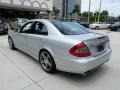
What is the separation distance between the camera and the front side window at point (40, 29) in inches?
168

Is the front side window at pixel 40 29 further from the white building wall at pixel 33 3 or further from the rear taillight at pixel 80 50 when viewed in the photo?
the white building wall at pixel 33 3

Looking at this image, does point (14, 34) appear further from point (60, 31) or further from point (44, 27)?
point (60, 31)

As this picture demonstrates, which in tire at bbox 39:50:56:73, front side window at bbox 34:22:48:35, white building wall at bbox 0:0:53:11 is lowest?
tire at bbox 39:50:56:73

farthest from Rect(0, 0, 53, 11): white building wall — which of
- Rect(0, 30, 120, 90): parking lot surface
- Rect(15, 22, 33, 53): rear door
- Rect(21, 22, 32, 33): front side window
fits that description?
Rect(0, 30, 120, 90): parking lot surface

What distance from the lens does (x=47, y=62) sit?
13.5 feet

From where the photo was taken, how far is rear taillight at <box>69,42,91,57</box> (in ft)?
10.9

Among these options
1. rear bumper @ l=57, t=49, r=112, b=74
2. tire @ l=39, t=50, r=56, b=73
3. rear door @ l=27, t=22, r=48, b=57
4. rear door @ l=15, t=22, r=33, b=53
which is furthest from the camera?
rear door @ l=15, t=22, r=33, b=53

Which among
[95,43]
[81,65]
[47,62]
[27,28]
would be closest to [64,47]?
[81,65]

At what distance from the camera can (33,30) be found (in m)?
4.77

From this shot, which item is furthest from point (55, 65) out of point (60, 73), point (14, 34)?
point (14, 34)

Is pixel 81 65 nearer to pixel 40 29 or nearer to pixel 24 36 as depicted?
pixel 40 29

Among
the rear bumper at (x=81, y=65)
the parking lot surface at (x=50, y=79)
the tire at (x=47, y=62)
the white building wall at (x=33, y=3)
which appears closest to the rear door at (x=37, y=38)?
the tire at (x=47, y=62)

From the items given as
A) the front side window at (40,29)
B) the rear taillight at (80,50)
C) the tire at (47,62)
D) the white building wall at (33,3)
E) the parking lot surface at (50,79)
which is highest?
the white building wall at (33,3)

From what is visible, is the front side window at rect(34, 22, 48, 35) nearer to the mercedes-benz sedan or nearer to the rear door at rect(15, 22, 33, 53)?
the mercedes-benz sedan
